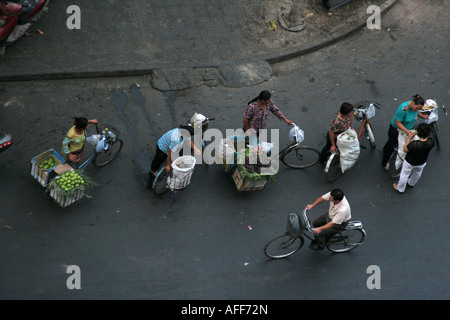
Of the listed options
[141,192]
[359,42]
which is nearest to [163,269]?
[141,192]

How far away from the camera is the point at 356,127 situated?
1067 centimetres

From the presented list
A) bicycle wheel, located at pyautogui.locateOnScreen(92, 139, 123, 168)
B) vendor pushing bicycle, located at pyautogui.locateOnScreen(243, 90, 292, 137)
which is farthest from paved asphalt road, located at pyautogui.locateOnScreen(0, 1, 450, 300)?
vendor pushing bicycle, located at pyautogui.locateOnScreen(243, 90, 292, 137)

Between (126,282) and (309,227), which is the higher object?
(309,227)

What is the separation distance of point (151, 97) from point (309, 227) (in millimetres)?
4386

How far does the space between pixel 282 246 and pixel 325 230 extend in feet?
2.58

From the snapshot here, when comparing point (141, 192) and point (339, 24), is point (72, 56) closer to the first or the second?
point (141, 192)

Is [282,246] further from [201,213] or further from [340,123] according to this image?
[340,123]

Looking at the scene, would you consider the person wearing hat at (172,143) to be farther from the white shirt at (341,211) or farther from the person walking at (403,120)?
the person walking at (403,120)

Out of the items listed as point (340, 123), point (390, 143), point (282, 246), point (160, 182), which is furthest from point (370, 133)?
point (160, 182)

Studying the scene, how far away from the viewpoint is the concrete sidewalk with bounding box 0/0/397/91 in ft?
36.0

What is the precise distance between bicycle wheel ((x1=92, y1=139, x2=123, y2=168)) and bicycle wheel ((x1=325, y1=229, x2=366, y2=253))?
3.97 meters

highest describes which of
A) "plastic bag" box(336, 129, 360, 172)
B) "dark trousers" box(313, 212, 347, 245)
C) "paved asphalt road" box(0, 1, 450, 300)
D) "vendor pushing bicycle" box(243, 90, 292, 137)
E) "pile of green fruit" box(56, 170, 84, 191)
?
"vendor pushing bicycle" box(243, 90, 292, 137)

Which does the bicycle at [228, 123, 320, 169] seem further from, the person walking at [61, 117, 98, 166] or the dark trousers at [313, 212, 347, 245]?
the person walking at [61, 117, 98, 166]

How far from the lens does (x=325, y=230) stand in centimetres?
818
